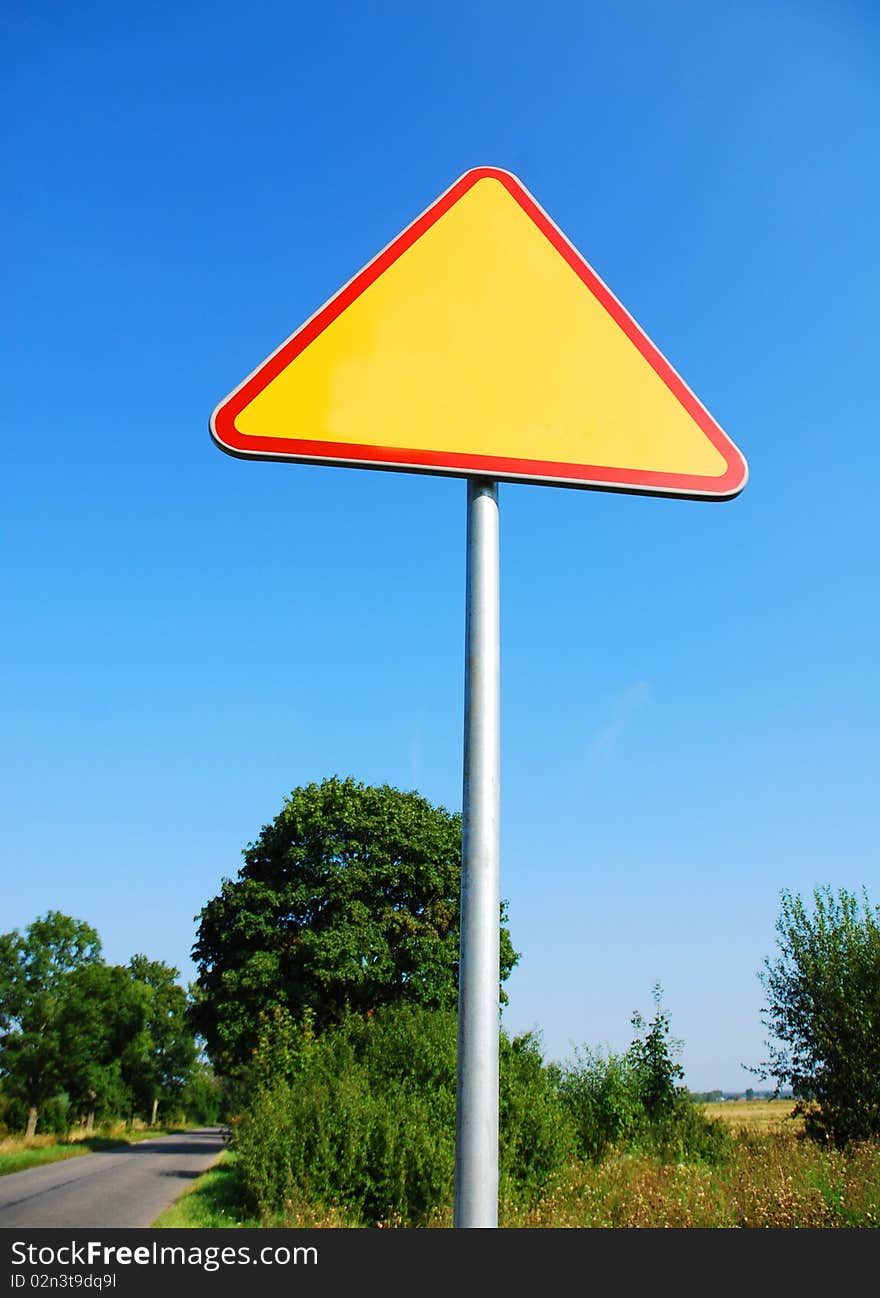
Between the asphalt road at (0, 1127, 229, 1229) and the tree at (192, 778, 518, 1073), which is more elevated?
the tree at (192, 778, 518, 1073)

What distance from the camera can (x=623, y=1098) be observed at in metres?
16.6

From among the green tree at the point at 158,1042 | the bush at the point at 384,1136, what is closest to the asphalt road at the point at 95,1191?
the bush at the point at 384,1136

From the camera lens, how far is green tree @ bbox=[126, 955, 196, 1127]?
56969mm

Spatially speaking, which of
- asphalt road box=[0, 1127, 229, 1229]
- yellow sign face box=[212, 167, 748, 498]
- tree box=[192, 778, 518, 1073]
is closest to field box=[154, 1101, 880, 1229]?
asphalt road box=[0, 1127, 229, 1229]

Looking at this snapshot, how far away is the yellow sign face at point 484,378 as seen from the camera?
1.69 meters

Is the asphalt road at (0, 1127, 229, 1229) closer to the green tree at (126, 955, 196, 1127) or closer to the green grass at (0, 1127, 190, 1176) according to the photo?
the green grass at (0, 1127, 190, 1176)

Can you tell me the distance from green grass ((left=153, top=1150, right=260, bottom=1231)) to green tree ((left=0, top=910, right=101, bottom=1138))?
2998cm

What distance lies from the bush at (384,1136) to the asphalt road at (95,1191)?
2315 millimetres

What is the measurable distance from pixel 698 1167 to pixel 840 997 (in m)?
8.84

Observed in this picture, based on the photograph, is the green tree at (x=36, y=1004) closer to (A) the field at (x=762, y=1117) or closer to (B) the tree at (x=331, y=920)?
(B) the tree at (x=331, y=920)

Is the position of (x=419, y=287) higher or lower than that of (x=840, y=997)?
higher

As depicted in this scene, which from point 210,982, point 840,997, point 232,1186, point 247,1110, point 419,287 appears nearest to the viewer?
Result: point 419,287
